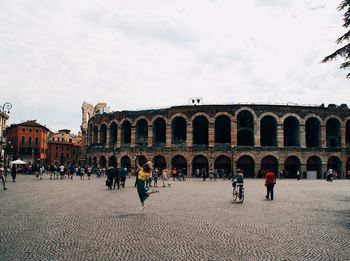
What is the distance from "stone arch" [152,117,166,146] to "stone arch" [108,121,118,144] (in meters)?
6.43

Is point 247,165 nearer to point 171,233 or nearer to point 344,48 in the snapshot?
point 344,48

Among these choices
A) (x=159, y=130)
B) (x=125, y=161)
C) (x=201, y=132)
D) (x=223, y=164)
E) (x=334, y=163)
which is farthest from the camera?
(x=125, y=161)

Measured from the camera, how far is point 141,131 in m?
46.2

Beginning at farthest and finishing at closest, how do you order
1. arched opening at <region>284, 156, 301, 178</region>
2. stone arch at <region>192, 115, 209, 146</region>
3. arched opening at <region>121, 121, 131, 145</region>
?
arched opening at <region>121, 121, 131, 145</region>
stone arch at <region>192, 115, 209, 146</region>
arched opening at <region>284, 156, 301, 178</region>

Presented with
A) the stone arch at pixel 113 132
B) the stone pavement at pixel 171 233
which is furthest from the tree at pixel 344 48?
the stone arch at pixel 113 132

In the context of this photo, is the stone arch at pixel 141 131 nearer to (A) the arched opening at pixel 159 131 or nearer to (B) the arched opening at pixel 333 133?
(A) the arched opening at pixel 159 131

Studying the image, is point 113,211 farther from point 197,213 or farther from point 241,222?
point 241,222

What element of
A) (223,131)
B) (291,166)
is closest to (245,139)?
(223,131)

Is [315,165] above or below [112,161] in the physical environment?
below

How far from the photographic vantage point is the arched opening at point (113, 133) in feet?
156

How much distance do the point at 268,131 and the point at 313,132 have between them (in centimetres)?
619

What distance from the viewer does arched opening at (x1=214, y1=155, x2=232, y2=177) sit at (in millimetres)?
39969

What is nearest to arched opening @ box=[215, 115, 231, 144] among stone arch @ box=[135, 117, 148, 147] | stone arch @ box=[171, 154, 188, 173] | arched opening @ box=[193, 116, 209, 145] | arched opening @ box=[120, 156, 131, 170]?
arched opening @ box=[193, 116, 209, 145]

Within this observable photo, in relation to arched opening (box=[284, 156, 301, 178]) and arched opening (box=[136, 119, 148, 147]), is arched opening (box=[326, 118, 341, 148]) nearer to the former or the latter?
arched opening (box=[284, 156, 301, 178])
